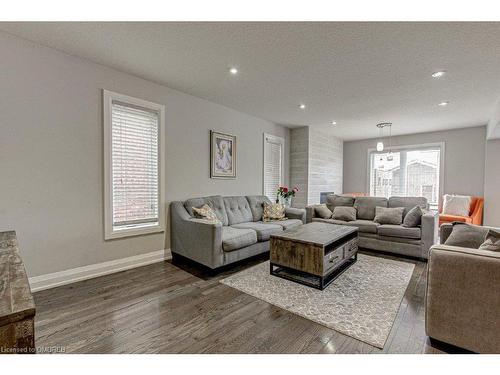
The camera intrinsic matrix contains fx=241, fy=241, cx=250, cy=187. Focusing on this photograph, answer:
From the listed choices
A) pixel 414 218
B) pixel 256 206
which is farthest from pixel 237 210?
pixel 414 218

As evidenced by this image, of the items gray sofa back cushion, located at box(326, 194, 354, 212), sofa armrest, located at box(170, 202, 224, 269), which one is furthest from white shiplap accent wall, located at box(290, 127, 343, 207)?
sofa armrest, located at box(170, 202, 224, 269)

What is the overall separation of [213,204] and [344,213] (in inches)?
94.7

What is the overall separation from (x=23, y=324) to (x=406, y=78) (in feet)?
12.7

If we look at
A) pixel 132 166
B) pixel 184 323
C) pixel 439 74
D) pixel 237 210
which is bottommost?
pixel 184 323

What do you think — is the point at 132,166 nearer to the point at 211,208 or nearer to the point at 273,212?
the point at 211,208

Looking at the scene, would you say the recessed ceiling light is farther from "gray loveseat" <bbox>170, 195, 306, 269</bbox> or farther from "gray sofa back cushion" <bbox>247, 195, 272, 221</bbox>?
"gray sofa back cushion" <bbox>247, 195, 272, 221</bbox>

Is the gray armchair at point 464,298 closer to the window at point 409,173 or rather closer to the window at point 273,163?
the window at point 273,163

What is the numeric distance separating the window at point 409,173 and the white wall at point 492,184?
82 centimetres

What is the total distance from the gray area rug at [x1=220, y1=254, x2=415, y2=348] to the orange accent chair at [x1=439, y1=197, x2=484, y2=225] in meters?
2.51

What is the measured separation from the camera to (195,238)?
10.0 ft

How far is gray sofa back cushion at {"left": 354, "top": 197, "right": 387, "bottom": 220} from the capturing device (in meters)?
4.43

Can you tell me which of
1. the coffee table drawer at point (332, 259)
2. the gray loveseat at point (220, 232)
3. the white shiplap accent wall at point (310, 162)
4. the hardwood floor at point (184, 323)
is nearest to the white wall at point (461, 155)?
the white shiplap accent wall at point (310, 162)
